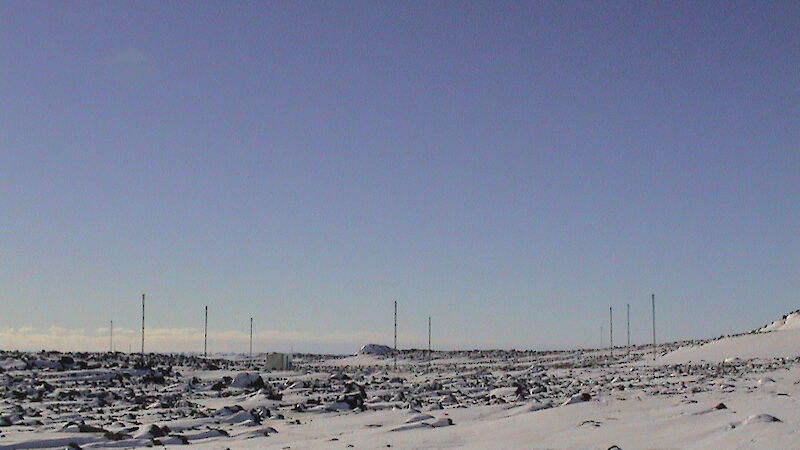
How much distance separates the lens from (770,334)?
2489 inches

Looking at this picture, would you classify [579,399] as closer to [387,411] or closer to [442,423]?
[387,411]

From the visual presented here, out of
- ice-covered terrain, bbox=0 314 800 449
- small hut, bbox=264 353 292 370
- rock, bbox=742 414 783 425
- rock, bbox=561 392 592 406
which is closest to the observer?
rock, bbox=742 414 783 425

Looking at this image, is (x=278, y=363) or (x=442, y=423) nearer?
(x=442, y=423)

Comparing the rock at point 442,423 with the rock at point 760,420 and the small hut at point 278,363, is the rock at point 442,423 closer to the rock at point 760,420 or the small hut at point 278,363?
the rock at point 760,420

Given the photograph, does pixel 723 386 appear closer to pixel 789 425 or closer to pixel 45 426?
pixel 789 425

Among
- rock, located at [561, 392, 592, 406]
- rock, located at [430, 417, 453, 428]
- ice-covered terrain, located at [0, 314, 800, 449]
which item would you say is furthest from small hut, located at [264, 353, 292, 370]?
rock, located at [430, 417, 453, 428]

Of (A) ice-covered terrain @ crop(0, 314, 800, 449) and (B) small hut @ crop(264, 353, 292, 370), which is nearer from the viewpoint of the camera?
(A) ice-covered terrain @ crop(0, 314, 800, 449)

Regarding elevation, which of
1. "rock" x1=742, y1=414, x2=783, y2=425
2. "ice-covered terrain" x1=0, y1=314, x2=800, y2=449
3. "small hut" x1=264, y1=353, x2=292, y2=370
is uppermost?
"rock" x1=742, y1=414, x2=783, y2=425

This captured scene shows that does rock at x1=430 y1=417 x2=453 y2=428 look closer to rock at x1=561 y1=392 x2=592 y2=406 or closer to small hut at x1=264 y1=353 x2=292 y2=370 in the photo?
rock at x1=561 y1=392 x2=592 y2=406

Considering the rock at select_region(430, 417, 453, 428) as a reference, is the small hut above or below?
below

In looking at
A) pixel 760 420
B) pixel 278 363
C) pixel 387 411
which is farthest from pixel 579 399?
pixel 278 363

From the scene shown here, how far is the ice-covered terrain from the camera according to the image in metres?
15.2

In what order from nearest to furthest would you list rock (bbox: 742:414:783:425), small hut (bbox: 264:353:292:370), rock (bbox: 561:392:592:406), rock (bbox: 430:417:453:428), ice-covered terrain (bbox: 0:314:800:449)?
rock (bbox: 742:414:783:425) → ice-covered terrain (bbox: 0:314:800:449) → rock (bbox: 430:417:453:428) → rock (bbox: 561:392:592:406) → small hut (bbox: 264:353:292:370)

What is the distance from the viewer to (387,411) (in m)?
23.1
